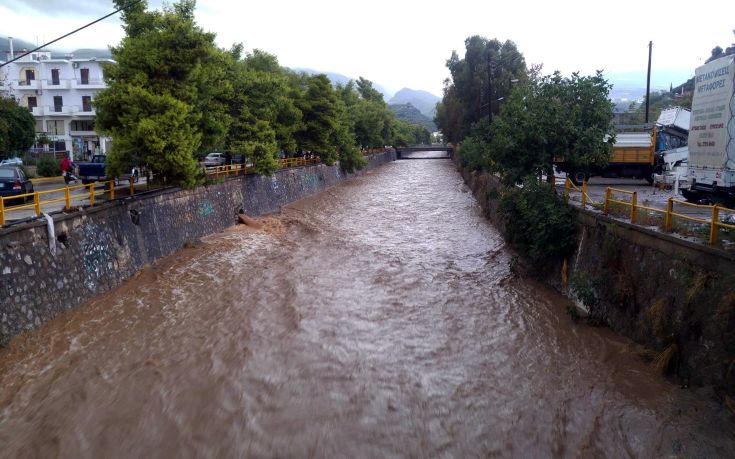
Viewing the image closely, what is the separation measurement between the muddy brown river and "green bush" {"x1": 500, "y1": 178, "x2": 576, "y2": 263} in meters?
1.01

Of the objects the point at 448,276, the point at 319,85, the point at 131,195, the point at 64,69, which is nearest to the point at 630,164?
the point at 448,276

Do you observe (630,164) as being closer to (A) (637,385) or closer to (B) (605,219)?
(B) (605,219)

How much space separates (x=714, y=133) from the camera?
44.0 ft

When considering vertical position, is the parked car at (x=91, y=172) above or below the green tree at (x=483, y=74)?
below

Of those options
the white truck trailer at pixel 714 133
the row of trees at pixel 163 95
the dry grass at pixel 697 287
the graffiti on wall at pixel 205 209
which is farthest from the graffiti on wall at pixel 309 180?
the dry grass at pixel 697 287

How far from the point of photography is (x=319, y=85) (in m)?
37.9

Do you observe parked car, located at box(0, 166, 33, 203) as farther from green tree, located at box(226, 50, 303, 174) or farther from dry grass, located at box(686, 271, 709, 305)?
dry grass, located at box(686, 271, 709, 305)

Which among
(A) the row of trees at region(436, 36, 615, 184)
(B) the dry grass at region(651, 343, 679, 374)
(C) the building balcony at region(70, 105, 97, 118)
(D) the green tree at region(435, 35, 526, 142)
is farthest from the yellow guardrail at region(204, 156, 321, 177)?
(C) the building balcony at region(70, 105, 97, 118)

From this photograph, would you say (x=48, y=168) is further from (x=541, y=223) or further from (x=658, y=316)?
(x=658, y=316)

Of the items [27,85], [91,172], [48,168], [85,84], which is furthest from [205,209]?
[27,85]

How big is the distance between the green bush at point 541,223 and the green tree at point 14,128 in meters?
27.1

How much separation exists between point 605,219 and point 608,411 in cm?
544

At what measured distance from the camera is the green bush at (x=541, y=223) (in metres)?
14.7

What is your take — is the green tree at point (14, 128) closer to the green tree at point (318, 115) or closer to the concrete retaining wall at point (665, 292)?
the green tree at point (318, 115)
